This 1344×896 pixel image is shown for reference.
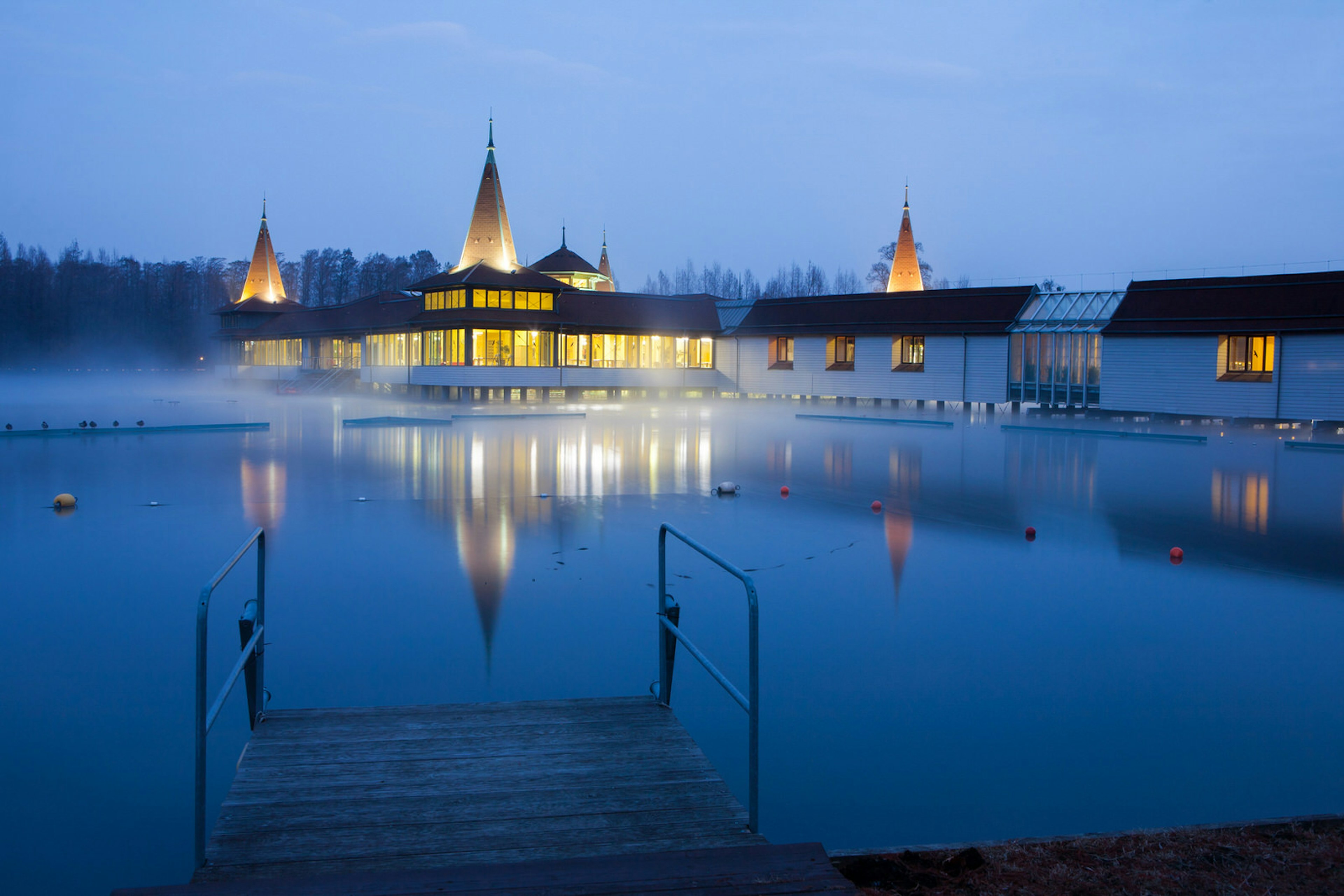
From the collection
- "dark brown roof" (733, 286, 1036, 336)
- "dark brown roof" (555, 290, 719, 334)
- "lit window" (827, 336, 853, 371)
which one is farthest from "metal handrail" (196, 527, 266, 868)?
"lit window" (827, 336, 853, 371)

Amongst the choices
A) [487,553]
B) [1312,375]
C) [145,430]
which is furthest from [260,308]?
[487,553]

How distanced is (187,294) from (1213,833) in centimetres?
13257

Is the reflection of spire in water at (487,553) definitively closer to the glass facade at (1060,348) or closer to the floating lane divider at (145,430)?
the floating lane divider at (145,430)

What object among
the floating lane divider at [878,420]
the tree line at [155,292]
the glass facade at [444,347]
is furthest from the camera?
the tree line at [155,292]

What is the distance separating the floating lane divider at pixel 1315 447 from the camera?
23.2m

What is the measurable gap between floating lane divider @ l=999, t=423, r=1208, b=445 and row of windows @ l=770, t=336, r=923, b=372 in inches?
→ 380

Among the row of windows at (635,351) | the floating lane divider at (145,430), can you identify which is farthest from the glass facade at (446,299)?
the floating lane divider at (145,430)

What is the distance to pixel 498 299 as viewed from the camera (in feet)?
139

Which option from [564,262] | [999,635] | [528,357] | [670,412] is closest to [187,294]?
[564,262]

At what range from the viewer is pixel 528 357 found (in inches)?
1693

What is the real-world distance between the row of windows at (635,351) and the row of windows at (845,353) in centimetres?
379

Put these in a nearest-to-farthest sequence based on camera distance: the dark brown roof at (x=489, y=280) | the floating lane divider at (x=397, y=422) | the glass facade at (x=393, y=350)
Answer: the floating lane divider at (x=397, y=422)
the dark brown roof at (x=489, y=280)
the glass facade at (x=393, y=350)

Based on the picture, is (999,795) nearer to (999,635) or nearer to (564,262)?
(999,635)

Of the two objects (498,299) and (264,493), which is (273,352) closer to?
(498,299)
